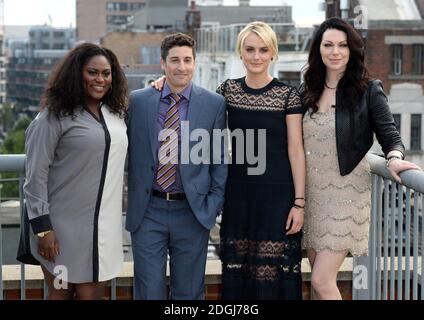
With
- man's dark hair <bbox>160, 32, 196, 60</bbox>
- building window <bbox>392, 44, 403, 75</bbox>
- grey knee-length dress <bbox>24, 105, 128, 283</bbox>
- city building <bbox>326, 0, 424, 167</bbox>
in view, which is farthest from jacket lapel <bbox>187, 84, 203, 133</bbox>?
building window <bbox>392, 44, 403, 75</bbox>

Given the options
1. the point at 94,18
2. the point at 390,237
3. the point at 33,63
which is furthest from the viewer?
the point at 33,63

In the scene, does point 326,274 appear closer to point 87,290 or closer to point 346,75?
point 346,75

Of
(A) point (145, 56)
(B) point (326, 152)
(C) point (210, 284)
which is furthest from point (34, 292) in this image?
(A) point (145, 56)

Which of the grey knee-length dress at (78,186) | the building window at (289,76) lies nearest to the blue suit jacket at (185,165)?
the grey knee-length dress at (78,186)

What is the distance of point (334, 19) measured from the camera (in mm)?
5004

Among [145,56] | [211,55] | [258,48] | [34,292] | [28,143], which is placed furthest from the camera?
[145,56]

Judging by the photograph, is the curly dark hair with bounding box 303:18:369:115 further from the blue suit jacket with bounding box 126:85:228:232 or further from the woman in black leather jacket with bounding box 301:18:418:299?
the blue suit jacket with bounding box 126:85:228:232

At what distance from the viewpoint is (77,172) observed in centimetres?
461

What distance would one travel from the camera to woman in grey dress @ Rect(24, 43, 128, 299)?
4539 millimetres

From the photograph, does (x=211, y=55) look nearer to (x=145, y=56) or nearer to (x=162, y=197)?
(x=145, y=56)

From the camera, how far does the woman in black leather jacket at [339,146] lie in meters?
4.93

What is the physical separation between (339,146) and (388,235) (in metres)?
0.72

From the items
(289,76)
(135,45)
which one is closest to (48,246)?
(289,76)
